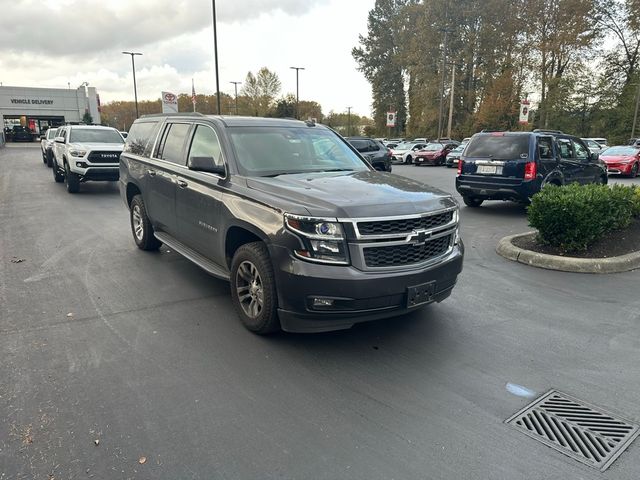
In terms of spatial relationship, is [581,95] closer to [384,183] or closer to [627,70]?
[627,70]

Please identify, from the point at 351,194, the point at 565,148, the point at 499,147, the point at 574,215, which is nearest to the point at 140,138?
the point at 351,194

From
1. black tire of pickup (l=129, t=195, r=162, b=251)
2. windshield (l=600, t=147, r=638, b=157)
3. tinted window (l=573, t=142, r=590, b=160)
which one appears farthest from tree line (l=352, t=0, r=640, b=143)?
black tire of pickup (l=129, t=195, r=162, b=251)

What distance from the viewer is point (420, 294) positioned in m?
3.73

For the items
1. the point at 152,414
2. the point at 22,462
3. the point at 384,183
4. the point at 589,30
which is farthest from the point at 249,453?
the point at 589,30

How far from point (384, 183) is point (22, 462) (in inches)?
135

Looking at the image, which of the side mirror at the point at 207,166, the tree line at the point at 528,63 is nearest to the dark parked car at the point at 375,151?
the side mirror at the point at 207,166

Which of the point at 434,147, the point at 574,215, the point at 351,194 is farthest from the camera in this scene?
the point at 434,147

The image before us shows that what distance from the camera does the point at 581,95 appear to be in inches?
1809

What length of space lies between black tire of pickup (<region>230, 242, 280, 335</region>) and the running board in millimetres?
306

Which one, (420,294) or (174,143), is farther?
(174,143)

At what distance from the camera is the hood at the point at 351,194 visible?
11.8ft

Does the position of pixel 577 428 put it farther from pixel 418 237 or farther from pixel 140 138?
pixel 140 138

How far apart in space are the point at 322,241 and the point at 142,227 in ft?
14.0

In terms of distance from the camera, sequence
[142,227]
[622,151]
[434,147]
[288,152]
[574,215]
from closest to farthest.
Result: 1. [288,152]
2. [574,215]
3. [142,227]
4. [622,151]
5. [434,147]
